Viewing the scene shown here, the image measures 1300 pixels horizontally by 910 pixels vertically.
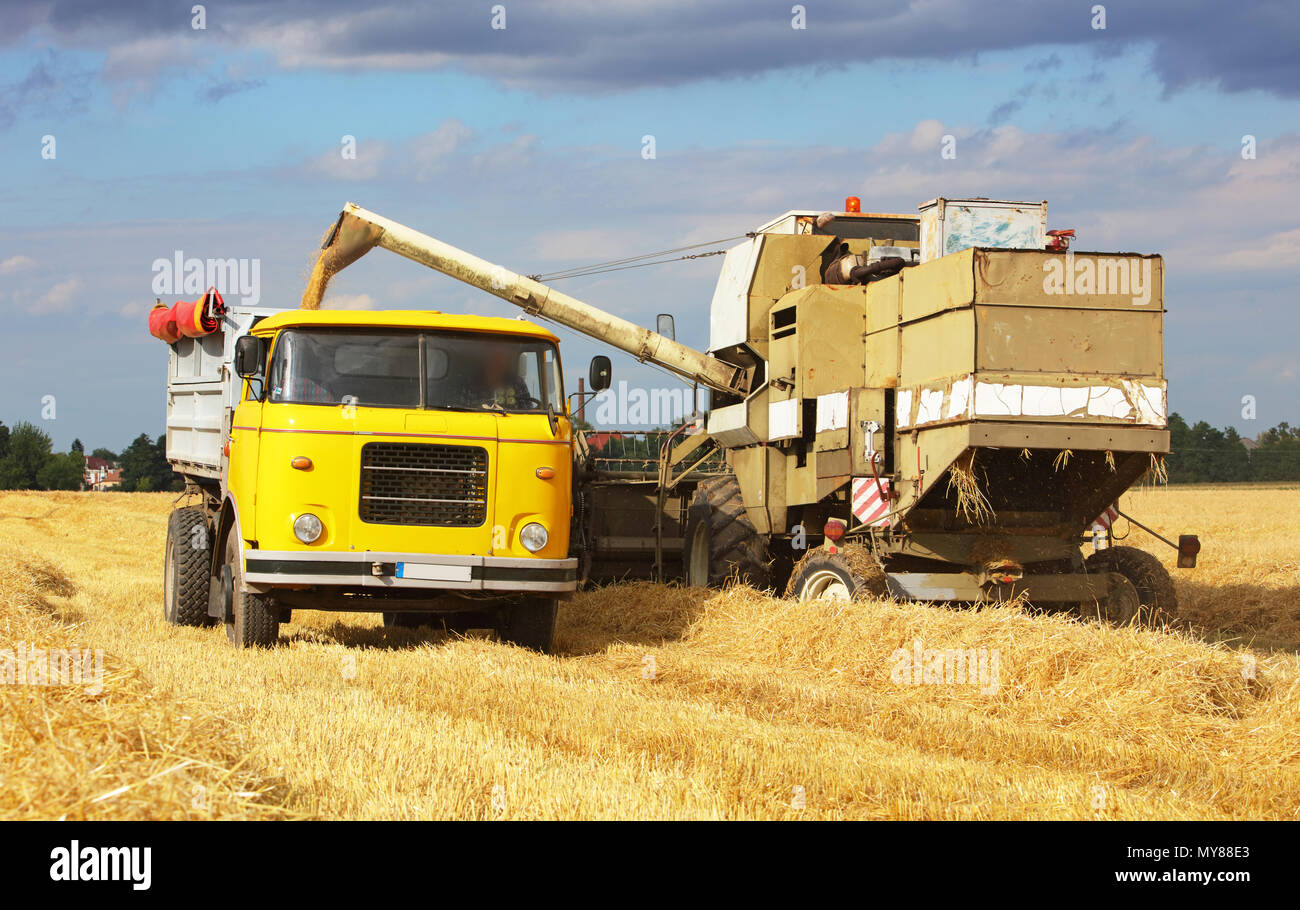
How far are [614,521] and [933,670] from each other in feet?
21.1

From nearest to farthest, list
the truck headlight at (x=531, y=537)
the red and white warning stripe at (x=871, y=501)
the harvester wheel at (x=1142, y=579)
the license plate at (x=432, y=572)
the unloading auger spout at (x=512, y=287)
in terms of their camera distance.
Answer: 1. the license plate at (x=432, y=572)
2. the truck headlight at (x=531, y=537)
3. the red and white warning stripe at (x=871, y=501)
4. the harvester wheel at (x=1142, y=579)
5. the unloading auger spout at (x=512, y=287)

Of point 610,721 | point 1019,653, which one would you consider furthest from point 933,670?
point 610,721

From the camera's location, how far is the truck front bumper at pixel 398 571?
375 inches

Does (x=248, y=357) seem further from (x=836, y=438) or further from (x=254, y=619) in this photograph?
(x=836, y=438)

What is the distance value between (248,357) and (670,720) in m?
4.76

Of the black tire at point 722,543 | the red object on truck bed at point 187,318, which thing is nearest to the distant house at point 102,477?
the red object on truck bed at point 187,318

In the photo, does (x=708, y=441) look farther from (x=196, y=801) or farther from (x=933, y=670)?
(x=196, y=801)

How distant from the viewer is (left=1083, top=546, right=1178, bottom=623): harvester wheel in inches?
453

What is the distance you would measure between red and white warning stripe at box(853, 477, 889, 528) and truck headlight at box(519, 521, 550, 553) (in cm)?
298

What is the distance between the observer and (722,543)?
539 inches

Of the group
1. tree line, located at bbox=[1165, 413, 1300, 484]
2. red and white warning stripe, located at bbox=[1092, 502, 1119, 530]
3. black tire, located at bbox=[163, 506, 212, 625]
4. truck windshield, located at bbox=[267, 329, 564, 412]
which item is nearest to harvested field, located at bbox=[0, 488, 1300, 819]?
black tire, located at bbox=[163, 506, 212, 625]

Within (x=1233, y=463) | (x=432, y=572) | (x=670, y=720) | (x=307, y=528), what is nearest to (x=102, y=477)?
(x=1233, y=463)

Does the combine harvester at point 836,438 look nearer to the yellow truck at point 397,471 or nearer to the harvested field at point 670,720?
the yellow truck at point 397,471

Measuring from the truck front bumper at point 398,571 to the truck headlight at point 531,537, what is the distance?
4.0 inches
